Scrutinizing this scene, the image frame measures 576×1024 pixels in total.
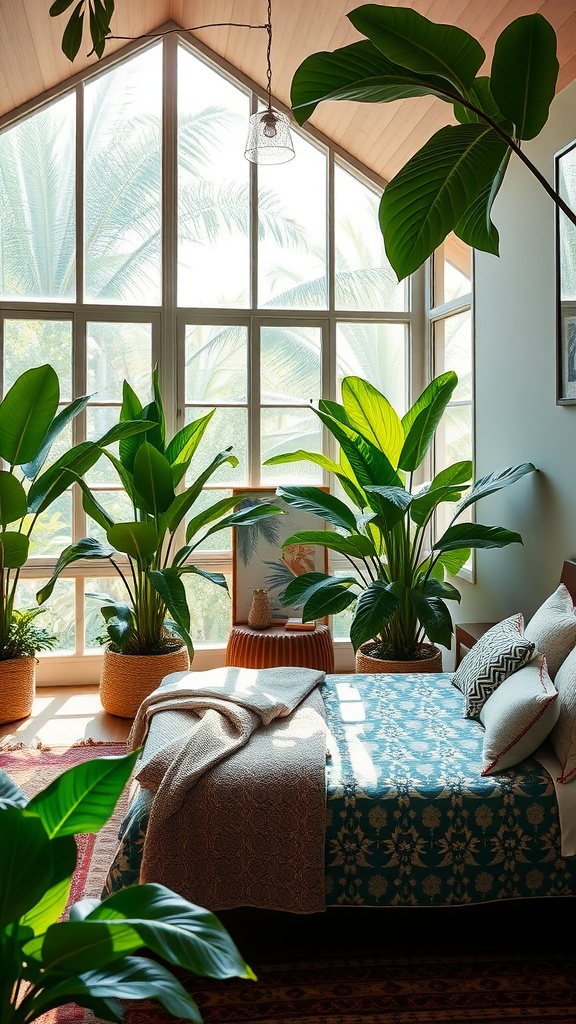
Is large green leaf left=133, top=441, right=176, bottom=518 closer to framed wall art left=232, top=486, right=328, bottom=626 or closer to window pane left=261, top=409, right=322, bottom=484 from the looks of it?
framed wall art left=232, top=486, right=328, bottom=626

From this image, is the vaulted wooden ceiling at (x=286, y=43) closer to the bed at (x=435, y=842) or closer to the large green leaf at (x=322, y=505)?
the large green leaf at (x=322, y=505)

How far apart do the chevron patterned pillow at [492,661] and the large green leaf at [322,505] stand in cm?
124

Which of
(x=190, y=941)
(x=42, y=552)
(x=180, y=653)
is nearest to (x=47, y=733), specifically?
(x=180, y=653)

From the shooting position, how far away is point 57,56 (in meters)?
4.53

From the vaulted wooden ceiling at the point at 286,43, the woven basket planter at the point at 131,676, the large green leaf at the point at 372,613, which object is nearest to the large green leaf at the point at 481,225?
the vaulted wooden ceiling at the point at 286,43

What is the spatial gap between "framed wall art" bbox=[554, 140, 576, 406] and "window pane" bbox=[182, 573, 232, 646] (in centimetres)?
242

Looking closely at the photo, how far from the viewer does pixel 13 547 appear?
4.16 meters

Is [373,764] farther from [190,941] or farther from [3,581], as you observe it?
[3,581]

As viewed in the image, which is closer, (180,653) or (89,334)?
(180,653)

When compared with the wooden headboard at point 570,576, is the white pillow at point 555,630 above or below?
below

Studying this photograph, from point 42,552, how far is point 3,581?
2.03 ft

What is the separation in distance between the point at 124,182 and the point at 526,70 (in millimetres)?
3889

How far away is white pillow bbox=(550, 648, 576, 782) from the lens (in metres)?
2.35

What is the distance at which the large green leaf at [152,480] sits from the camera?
4121mm
